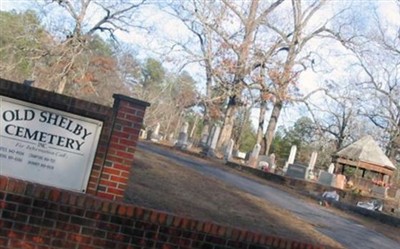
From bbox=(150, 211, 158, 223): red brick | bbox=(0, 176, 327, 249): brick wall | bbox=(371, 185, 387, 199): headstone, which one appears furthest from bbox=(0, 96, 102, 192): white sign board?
bbox=(371, 185, 387, 199): headstone

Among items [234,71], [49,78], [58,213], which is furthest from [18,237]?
[49,78]

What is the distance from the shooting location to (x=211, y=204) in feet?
35.2

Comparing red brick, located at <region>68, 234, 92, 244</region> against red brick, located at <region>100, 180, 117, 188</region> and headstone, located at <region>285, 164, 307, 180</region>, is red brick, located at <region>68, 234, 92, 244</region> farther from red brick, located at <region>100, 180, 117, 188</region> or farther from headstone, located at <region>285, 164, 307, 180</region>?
headstone, located at <region>285, 164, 307, 180</region>

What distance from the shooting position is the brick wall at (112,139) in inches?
261

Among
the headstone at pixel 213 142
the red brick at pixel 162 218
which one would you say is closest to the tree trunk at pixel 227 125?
the headstone at pixel 213 142

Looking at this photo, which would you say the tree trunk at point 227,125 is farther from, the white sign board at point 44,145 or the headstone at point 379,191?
the white sign board at point 44,145

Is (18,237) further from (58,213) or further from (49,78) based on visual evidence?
(49,78)

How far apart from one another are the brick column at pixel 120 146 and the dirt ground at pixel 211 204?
4.96 feet

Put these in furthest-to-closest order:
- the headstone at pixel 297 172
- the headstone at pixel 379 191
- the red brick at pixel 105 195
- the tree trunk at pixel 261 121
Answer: the tree trunk at pixel 261 121
the headstone at pixel 379 191
the headstone at pixel 297 172
the red brick at pixel 105 195

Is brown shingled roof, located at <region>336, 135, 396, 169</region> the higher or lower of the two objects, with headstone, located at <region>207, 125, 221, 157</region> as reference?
higher

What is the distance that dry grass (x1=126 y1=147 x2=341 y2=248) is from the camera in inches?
366

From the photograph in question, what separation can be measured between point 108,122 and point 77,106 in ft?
1.41

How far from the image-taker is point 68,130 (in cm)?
655

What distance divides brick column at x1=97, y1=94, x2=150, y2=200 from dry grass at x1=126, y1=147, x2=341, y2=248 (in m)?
1.78
